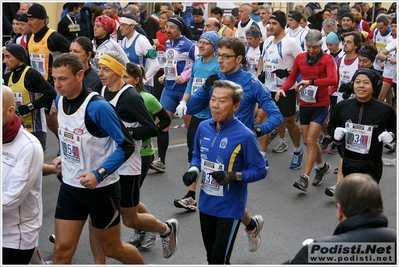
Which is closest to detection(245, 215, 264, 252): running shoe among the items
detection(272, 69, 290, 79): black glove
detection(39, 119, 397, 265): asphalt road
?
detection(39, 119, 397, 265): asphalt road

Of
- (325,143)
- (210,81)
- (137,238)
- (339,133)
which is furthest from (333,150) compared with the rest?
(137,238)

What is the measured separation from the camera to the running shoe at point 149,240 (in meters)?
6.28

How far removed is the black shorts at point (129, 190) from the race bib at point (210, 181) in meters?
0.79

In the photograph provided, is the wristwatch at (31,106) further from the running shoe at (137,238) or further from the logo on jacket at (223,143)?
the logo on jacket at (223,143)

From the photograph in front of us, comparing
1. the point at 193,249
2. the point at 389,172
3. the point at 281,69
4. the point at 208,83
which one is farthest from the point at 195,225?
the point at 389,172

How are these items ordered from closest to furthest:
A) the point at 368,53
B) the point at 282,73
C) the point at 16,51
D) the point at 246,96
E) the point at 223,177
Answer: the point at 223,177, the point at 246,96, the point at 16,51, the point at 368,53, the point at 282,73

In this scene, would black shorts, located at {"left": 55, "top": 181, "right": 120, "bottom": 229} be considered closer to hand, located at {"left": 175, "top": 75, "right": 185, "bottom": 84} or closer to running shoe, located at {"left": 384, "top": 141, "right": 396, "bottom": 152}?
hand, located at {"left": 175, "top": 75, "right": 185, "bottom": 84}

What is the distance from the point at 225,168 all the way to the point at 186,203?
2.48 meters

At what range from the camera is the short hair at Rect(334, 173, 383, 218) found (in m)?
3.22

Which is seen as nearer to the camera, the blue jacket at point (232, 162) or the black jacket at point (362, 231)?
the black jacket at point (362, 231)

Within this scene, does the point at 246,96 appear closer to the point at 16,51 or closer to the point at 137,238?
the point at 137,238

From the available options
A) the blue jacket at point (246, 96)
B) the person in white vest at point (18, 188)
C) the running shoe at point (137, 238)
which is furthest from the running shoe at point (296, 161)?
the person in white vest at point (18, 188)

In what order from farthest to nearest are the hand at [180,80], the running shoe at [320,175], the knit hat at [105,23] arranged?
the knit hat at [105,23], the running shoe at [320,175], the hand at [180,80]

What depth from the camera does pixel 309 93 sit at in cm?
863
